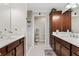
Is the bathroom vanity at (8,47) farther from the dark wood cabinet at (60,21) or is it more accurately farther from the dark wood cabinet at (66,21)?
the dark wood cabinet at (66,21)

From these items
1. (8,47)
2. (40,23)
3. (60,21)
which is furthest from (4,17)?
(60,21)

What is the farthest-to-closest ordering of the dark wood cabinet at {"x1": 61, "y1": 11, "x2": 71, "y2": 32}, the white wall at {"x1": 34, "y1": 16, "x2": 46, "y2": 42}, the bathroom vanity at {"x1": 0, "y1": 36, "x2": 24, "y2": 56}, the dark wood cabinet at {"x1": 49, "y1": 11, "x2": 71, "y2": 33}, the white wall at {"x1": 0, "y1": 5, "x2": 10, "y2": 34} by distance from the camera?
the dark wood cabinet at {"x1": 61, "y1": 11, "x2": 71, "y2": 32}, the dark wood cabinet at {"x1": 49, "y1": 11, "x2": 71, "y2": 33}, the white wall at {"x1": 34, "y1": 16, "x2": 46, "y2": 42}, the white wall at {"x1": 0, "y1": 5, "x2": 10, "y2": 34}, the bathroom vanity at {"x1": 0, "y1": 36, "x2": 24, "y2": 56}

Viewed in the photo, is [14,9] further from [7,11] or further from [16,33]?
[16,33]

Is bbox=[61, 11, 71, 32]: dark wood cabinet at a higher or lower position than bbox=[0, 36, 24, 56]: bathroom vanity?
higher

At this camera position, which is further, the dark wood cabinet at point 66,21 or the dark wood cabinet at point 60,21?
the dark wood cabinet at point 66,21

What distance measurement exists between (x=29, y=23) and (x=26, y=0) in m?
2.64

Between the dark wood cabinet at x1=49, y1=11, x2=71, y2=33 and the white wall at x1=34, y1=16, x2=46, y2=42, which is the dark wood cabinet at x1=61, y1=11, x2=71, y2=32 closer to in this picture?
the dark wood cabinet at x1=49, y1=11, x2=71, y2=33

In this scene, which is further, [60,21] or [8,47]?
[60,21]

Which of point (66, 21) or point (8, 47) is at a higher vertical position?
point (66, 21)

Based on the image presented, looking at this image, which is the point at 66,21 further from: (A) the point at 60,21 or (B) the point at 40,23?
(B) the point at 40,23

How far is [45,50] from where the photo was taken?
4566 mm

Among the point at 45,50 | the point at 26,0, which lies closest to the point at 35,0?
the point at 26,0

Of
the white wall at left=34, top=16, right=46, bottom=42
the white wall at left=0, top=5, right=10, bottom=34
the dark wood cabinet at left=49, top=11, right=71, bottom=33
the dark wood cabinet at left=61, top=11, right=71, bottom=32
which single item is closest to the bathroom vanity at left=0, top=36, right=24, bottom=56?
the white wall at left=0, top=5, right=10, bottom=34

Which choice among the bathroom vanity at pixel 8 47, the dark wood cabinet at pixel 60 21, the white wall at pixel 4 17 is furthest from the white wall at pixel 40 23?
the bathroom vanity at pixel 8 47
